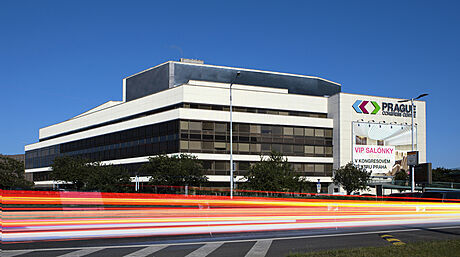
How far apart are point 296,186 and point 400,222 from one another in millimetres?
29643

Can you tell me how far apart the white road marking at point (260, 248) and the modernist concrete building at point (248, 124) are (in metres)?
50.2

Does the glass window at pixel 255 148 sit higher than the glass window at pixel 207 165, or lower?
higher

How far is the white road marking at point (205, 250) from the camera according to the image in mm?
13500

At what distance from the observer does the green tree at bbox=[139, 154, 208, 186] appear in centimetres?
5519

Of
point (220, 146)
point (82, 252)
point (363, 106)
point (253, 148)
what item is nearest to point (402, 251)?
point (82, 252)

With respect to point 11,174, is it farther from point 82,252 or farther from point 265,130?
point 82,252

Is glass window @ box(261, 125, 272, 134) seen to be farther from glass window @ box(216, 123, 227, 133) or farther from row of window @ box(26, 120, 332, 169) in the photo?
glass window @ box(216, 123, 227, 133)

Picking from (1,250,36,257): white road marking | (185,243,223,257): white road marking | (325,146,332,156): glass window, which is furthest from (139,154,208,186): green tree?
(1,250,36,257): white road marking

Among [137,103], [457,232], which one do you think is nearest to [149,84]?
[137,103]

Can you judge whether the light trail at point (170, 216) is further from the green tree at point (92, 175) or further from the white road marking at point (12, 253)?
the green tree at point (92, 175)

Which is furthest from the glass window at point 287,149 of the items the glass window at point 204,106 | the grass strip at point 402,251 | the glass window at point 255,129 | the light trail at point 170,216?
the grass strip at point 402,251

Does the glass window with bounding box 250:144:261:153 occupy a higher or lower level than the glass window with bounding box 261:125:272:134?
lower

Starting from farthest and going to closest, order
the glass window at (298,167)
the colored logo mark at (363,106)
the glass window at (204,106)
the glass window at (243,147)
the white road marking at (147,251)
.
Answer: the colored logo mark at (363,106) < the glass window at (298,167) < the glass window at (243,147) < the glass window at (204,106) < the white road marking at (147,251)

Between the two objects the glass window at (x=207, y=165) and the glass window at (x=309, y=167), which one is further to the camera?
the glass window at (x=309, y=167)
